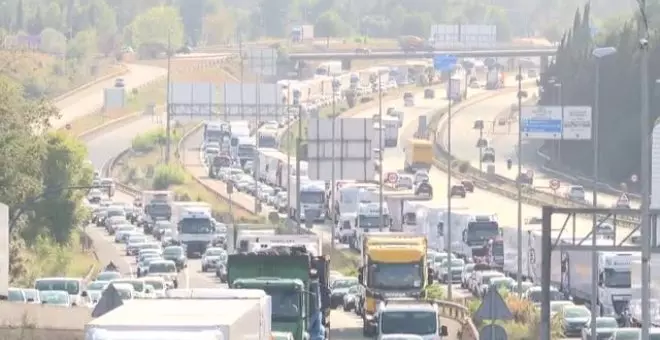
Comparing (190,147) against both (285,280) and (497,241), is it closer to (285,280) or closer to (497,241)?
(497,241)

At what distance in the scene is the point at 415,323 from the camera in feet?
132

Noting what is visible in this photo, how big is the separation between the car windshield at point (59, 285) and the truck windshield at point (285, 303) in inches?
618

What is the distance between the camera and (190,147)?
13862cm

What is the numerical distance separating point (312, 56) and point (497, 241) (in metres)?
131

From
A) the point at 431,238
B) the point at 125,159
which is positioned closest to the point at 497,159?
the point at 125,159

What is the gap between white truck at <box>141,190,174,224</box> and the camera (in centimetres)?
8688

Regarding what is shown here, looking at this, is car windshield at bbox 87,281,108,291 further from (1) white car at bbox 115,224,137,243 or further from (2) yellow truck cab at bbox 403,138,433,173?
(2) yellow truck cab at bbox 403,138,433,173

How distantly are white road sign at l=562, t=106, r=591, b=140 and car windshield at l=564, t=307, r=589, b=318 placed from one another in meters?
42.2

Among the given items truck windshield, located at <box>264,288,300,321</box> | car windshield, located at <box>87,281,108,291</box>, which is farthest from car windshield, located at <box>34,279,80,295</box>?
truck windshield, located at <box>264,288,300,321</box>

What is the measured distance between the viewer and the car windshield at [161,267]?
60.6 meters

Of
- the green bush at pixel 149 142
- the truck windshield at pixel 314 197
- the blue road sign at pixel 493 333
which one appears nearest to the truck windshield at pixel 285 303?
the blue road sign at pixel 493 333

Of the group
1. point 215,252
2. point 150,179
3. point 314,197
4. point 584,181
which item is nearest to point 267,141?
point 150,179

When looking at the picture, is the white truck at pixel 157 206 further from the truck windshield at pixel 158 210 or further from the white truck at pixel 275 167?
the white truck at pixel 275 167

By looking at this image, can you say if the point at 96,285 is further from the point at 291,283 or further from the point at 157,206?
the point at 157,206
